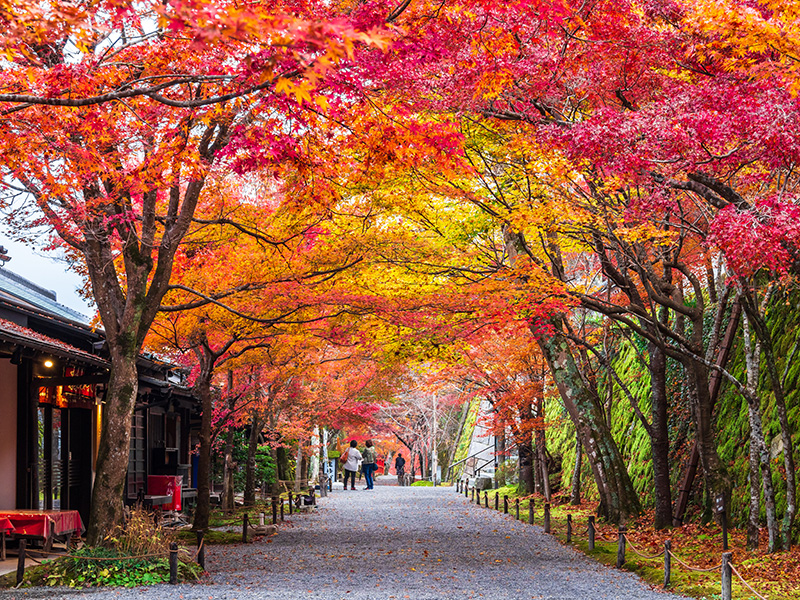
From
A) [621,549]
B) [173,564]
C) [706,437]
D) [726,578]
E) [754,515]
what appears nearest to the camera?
[726,578]

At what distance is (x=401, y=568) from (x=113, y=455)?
4.71 metres

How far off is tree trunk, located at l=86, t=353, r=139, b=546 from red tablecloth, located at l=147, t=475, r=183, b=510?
9222 millimetres

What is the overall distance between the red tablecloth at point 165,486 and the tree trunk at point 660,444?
1182 cm

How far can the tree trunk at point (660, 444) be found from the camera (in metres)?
15.1

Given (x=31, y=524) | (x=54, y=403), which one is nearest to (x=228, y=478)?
(x=54, y=403)

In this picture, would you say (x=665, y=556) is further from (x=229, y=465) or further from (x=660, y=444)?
(x=229, y=465)

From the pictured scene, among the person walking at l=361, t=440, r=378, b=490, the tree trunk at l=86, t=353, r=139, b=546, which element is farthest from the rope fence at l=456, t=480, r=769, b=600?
the person walking at l=361, t=440, r=378, b=490

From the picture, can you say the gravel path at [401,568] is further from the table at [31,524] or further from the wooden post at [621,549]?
the table at [31,524]

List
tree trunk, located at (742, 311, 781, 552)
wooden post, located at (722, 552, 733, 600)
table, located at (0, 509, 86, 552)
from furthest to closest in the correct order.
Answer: table, located at (0, 509, 86, 552) → tree trunk, located at (742, 311, 781, 552) → wooden post, located at (722, 552, 733, 600)

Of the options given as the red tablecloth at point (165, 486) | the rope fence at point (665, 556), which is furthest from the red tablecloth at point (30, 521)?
the rope fence at point (665, 556)

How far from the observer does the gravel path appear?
9758 mm

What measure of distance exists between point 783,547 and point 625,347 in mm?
13206

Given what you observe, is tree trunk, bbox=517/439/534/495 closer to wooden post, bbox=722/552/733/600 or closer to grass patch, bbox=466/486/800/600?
grass patch, bbox=466/486/800/600

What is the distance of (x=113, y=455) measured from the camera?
1076 centimetres
